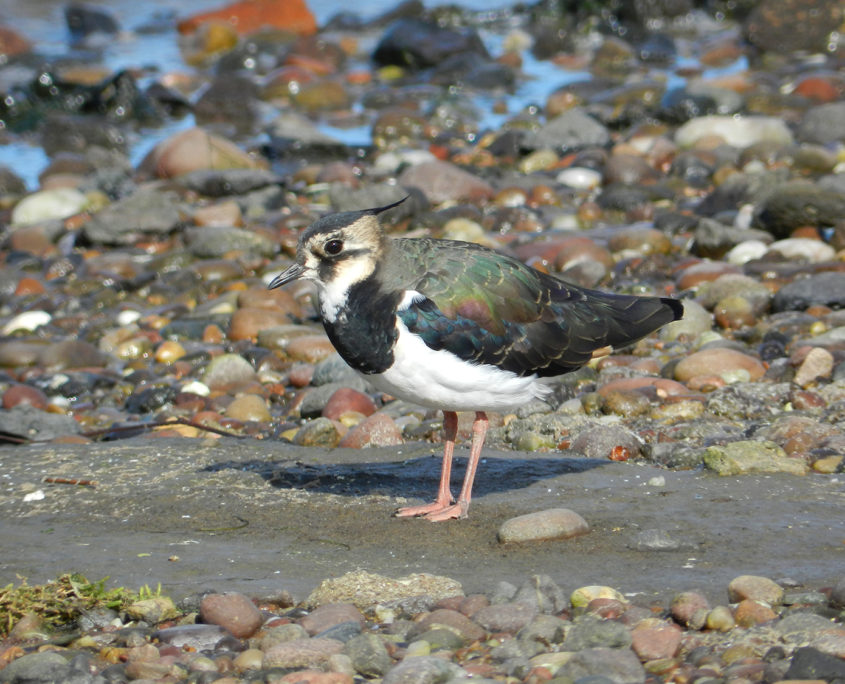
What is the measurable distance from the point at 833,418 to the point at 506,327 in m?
2.59

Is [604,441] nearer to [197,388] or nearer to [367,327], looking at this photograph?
[367,327]

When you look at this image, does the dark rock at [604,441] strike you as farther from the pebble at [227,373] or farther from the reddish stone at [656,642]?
the pebble at [227,373]

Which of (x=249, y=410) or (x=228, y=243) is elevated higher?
(x=228, y=243)

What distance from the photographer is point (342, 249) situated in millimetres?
6012

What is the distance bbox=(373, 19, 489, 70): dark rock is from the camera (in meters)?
22.7

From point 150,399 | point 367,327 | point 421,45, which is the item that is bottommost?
point 150,399

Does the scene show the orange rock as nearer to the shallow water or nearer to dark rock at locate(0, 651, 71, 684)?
the shallow water

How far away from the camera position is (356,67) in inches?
Answer: 934

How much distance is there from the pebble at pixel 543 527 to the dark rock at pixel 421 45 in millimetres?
18205

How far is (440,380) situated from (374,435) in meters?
1.90

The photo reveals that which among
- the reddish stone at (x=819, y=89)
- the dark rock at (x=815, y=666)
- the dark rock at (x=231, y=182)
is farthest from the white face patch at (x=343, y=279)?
the reddish stone at (x=819, y=89)

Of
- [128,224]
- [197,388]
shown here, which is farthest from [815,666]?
[128,224]

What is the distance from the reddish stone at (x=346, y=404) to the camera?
8500mm

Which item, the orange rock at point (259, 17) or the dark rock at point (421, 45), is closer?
the dark rock at point (421, 45)
